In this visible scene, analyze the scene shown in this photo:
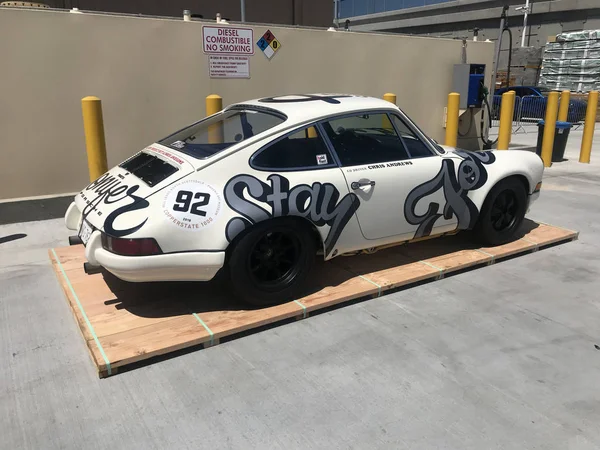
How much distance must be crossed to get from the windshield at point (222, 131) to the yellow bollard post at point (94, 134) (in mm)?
1560

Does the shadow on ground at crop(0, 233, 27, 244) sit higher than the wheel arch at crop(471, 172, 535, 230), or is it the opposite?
the wheel arch at crop(471, 172, 535, 230)

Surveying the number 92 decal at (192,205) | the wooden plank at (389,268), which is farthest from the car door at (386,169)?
the number 92 decal at (192,205)

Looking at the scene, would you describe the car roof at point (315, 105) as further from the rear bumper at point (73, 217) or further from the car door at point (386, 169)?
the rear bumper at point (73, 217)

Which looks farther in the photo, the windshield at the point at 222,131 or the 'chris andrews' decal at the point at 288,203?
the windshield at the point at 222,131

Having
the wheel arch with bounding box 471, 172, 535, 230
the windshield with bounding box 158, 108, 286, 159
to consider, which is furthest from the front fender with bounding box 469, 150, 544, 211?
the windshield with bounding box 158, 108, 286, 159

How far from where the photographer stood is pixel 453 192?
14.5 ft

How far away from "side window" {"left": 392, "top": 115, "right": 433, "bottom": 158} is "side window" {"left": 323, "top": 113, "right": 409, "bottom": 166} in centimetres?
6

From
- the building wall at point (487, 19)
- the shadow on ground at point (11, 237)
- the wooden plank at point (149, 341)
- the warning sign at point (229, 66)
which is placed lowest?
the shadow on ground at point (11, 237)

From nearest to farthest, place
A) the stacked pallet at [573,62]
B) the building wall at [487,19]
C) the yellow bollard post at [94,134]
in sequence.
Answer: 1. the yellow bollard post at [94,134]
2. the stacked pallet at [573,62]
3. the building wall at [487,19]

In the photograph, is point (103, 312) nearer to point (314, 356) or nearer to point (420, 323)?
point (314, 356)

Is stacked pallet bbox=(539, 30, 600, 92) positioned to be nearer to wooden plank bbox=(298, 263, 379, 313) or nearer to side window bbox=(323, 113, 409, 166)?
side window bbox=(323, 113, 409, 166)

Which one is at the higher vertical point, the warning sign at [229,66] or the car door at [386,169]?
the warning sign at [229,66]

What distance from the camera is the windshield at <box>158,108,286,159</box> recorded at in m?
3.76

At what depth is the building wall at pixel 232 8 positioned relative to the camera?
1077 cm
